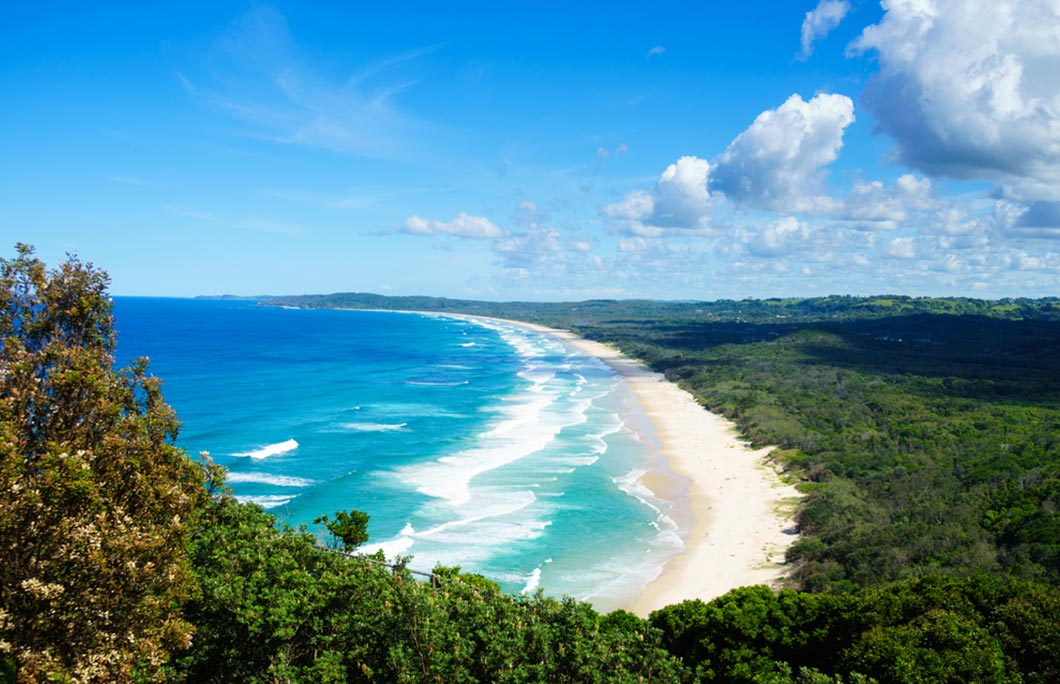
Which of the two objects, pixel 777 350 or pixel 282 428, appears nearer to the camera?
pixel 282 428

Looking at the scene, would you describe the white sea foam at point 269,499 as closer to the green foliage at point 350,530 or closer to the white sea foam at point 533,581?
the green foliage at point 350,530

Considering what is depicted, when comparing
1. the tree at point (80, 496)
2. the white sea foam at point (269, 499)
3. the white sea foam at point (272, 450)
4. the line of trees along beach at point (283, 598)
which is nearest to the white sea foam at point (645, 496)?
the line of trees along beach at point (283, 598)

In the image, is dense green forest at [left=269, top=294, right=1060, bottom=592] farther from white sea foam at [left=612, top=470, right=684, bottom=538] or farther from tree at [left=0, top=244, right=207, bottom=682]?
tree at [left=0, top=244, right=207, bottom=682]

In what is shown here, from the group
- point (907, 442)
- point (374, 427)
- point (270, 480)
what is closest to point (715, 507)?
point (907, 442)

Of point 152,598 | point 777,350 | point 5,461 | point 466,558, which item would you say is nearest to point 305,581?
point 152,598

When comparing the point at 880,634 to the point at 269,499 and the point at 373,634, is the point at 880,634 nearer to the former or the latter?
the point at 373,634

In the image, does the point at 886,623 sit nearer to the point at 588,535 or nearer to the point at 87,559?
the point at 87,559

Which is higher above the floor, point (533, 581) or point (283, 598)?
point (283, 598)

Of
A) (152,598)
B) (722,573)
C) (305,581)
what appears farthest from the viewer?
(722,573)
